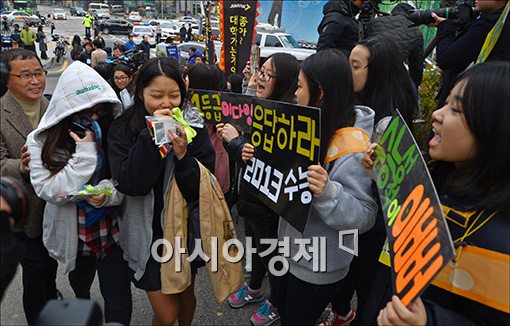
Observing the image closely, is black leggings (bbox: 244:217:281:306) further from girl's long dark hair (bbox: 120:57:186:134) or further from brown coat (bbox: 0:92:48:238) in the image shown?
brown coat (bbox: 0:92:48:238)

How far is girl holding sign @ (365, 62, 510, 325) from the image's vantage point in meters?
0.98

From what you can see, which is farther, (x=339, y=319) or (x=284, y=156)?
(x=339, y=319)

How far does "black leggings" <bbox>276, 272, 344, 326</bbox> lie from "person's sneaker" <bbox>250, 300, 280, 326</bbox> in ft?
2.21

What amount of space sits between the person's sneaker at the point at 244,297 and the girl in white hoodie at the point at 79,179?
37.1 inches

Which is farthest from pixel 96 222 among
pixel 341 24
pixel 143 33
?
pixel 143 33

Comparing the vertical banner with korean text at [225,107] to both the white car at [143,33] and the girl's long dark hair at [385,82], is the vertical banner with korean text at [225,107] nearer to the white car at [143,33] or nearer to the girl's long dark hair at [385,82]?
the girl's long dark hair at [385,82]

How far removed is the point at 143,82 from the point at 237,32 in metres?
3.31

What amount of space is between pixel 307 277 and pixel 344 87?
2.98 feet

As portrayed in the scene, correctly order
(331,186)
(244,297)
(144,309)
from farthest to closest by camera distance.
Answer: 1. (244,297)
2. (144,309)
3. (331,186)

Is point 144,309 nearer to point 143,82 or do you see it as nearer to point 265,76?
point 143,82

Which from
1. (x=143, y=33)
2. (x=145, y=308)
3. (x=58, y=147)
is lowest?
(x=145, y=308)

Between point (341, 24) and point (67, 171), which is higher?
point (341, 24)

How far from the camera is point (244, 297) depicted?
278cm

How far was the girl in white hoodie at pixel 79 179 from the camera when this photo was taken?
176 cm
